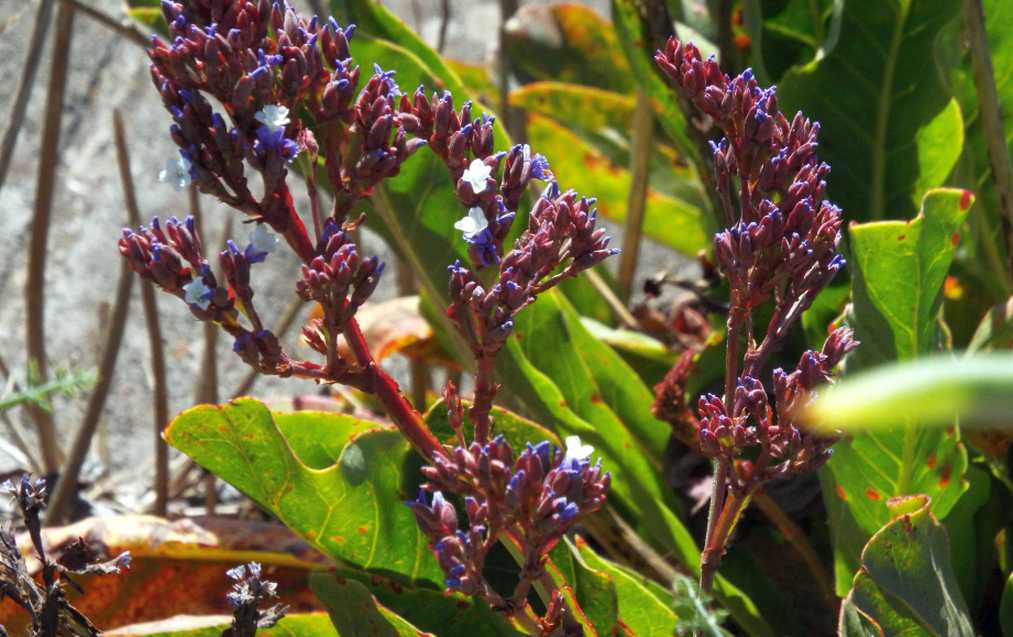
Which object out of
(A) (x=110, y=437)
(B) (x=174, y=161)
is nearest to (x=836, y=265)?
(B) (x=174, y=161)

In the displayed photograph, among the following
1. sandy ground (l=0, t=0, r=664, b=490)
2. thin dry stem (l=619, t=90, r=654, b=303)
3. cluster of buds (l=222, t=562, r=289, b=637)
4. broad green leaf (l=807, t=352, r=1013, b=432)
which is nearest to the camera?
broad green leaf (l=807, t=352, r=1013, b=432)

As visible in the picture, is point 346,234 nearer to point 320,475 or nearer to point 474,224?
point 474,224

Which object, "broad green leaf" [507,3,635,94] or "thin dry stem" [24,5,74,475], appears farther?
"broad green leaf" [507,3,635,94]

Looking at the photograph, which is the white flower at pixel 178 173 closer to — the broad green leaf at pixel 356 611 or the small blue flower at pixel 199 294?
the small blue flower at pixel 199 294

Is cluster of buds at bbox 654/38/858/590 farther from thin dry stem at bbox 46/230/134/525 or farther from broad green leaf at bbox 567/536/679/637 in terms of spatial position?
thin dry stem at bbox 46/230/134/525

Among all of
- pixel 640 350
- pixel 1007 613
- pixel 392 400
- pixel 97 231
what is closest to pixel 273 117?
pixel 392 400

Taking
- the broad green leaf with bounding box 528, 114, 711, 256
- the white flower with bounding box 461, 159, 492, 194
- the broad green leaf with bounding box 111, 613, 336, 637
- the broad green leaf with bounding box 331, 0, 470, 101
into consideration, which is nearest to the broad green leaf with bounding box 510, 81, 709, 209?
the broad green leaf with bounding box 528, 114, 711, 256

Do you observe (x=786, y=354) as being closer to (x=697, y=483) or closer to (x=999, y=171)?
(x=697, y=483)
